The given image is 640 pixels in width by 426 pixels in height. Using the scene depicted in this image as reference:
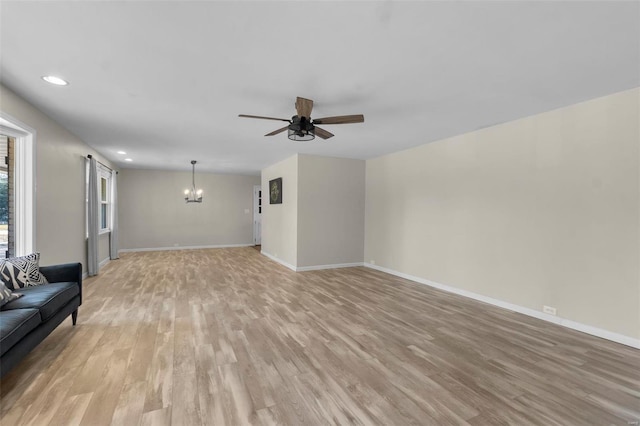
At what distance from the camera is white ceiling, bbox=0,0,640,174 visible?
1.79m

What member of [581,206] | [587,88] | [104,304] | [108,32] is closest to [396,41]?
[108,32]

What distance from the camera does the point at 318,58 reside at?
2295 mm

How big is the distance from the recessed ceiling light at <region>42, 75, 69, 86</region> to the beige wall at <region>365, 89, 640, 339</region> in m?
5.07

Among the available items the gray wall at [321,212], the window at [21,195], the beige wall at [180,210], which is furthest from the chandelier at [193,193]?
the window at [21,195]

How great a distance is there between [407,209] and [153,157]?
595 cm

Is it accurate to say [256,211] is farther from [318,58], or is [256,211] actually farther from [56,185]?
[318,58]

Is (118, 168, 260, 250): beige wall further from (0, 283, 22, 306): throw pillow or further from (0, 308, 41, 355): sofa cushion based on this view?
(0, 308, 41, 355): sofa cushion

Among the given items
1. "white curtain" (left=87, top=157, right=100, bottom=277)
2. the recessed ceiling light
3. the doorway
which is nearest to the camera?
the recessed ceiling light

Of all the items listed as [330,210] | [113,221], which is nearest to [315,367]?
[330,210]

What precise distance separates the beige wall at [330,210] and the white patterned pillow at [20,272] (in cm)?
406

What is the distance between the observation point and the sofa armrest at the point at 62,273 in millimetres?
3076

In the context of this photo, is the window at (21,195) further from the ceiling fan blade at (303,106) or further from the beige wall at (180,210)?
the beige wall at (180,210)

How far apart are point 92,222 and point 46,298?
135 inches

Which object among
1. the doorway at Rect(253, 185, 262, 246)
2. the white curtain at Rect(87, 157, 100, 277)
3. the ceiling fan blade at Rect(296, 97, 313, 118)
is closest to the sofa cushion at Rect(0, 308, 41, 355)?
the ceiling fan blade at Rect(296, 97, 313, 118)
